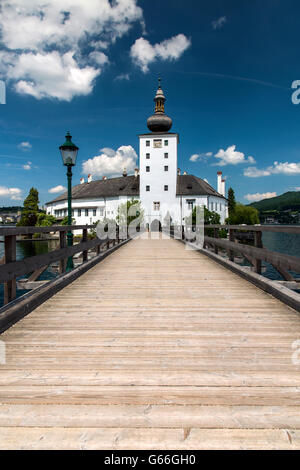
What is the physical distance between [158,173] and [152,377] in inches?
2098

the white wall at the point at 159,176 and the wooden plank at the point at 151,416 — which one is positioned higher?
the white wall at the point at 159,176

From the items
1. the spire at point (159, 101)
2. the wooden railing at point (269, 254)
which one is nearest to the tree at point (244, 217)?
the spire at point (159, 101)

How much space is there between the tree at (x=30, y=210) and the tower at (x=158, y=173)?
27052 mm

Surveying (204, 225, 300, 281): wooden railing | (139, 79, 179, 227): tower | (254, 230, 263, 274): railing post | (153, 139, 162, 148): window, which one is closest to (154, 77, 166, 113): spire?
(139, 79, 179, 227): tower

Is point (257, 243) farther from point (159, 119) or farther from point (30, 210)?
point (30, 210)

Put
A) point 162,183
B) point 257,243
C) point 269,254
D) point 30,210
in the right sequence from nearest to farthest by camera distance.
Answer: point 269,254 < point 257,243 < point 162,183 < point 30,210

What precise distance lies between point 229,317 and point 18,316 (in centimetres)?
283

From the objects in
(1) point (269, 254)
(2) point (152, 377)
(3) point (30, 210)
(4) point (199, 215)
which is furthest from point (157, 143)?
(2) point (152, 377)

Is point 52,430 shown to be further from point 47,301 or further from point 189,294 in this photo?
point 189,294

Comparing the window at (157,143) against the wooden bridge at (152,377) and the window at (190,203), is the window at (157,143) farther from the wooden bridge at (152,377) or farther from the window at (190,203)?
the wooden bridge at (152,377)

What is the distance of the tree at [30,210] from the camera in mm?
63344

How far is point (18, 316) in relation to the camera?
3.71 meters

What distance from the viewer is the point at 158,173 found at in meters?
54.0
